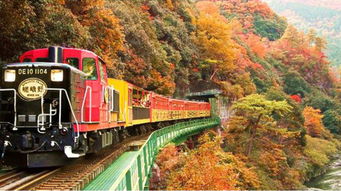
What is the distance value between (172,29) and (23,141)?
118 feet

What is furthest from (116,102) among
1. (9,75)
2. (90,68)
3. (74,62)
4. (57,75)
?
(9,75)

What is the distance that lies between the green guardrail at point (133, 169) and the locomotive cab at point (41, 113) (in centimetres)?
105

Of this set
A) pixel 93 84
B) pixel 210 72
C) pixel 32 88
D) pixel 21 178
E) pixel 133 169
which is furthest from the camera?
pixel 210 72

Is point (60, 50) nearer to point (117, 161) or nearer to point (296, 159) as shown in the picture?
point (117, 161)

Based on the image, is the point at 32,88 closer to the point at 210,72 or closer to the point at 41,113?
the point at 41,113

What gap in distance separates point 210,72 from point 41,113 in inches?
1754

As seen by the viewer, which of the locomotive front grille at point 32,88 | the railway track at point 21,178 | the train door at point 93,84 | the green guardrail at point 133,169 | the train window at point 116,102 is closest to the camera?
the green guardrail at point 133,169

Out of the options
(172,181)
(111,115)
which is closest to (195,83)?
(172,181)

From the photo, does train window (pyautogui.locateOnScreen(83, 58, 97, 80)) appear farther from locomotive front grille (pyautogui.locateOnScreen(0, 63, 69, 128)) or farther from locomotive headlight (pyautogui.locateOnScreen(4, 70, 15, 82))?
locomotive headlight (pyautogui.locateOnScreen(4, 70, 15, 82))

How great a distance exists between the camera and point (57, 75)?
34.1ft

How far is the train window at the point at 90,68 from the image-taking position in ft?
39.0

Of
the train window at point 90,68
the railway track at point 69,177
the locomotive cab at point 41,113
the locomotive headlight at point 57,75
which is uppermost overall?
the train window at point 90,68

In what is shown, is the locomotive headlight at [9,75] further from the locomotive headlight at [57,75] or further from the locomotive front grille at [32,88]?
the locomotive headlight at [57,75]

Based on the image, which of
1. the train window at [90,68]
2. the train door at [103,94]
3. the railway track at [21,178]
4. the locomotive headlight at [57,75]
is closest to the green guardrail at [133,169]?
the railway track at [21,178]
